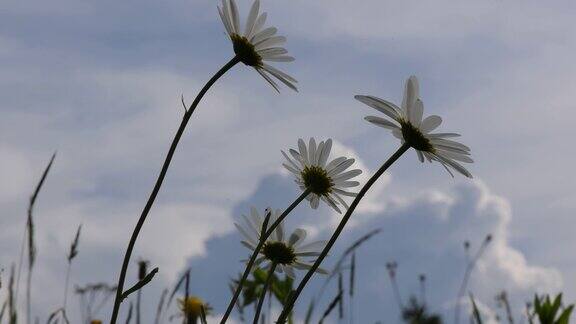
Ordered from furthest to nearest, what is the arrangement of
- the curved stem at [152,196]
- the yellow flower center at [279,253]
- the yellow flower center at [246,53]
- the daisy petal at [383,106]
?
the yellow flower center at [279,253] → the yellow flower center at [246,53] → the daisy petal at [383,106] → the curved stem at [152,196]

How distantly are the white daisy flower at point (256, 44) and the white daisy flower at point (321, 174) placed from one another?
32cm

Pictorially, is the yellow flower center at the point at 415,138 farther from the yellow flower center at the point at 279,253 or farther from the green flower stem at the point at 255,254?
the yellow flower center at the point at 279,253

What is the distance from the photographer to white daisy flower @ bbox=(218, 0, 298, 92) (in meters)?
2.71

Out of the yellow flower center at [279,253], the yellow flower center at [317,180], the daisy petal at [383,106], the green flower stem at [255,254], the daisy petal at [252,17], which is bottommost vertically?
the green flower stem at [255,254]

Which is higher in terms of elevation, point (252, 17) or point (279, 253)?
point (252, 17)

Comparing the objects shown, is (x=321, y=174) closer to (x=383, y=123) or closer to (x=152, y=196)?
(x=383, y=123)

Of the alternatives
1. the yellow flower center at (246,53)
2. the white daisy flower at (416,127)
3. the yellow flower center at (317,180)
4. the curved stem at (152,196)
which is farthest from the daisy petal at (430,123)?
the curved stem at (152,196)

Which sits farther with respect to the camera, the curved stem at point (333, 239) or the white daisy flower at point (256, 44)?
the white daisy flower at point (256, 44)

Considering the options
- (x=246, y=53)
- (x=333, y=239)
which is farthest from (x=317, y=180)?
(x=333, y=239)

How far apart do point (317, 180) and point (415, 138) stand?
1.28ft

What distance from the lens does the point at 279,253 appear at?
2846mm

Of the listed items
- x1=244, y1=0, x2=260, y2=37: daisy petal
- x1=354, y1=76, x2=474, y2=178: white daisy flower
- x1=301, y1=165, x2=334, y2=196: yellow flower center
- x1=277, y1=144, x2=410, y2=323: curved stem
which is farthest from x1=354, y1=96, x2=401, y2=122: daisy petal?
x1=244, y1=0, x2=260, y2=37: daisy petal

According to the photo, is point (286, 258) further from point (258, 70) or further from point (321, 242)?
point (258, 70)

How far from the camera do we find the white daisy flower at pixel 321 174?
2.85 m
